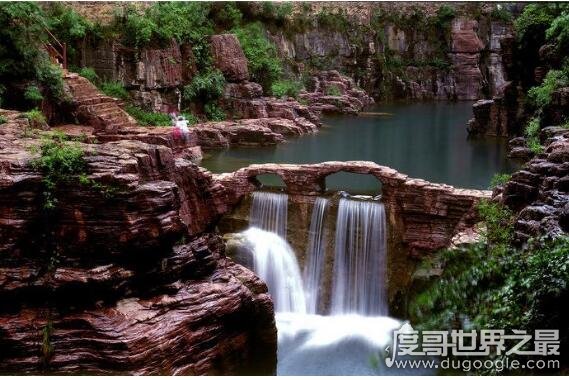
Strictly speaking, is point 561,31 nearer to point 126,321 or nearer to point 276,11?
point 126,321

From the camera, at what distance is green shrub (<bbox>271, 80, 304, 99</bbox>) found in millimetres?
33438

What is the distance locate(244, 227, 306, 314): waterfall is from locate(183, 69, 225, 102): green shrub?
49.4 ft

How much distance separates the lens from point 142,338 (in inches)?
347

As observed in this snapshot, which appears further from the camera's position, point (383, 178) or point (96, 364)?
point (383, 178)

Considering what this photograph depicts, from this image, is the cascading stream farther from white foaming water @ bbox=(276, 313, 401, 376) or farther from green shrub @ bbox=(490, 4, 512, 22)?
green shrub @ bbox=(490, 4, 512, 22)

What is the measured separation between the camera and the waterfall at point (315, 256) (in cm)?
1490

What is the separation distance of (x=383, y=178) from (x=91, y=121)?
13063mm

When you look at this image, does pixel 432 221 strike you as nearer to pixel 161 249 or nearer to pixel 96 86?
pixel 161 249

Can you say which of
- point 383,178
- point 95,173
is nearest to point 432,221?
point 383,178

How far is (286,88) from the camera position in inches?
1371

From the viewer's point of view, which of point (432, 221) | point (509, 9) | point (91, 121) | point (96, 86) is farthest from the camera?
point (509, 9)

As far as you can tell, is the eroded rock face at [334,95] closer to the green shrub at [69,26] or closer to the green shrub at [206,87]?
the green shrub at [206,87]

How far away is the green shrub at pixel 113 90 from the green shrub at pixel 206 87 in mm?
3455

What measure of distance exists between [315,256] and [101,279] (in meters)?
7.40
